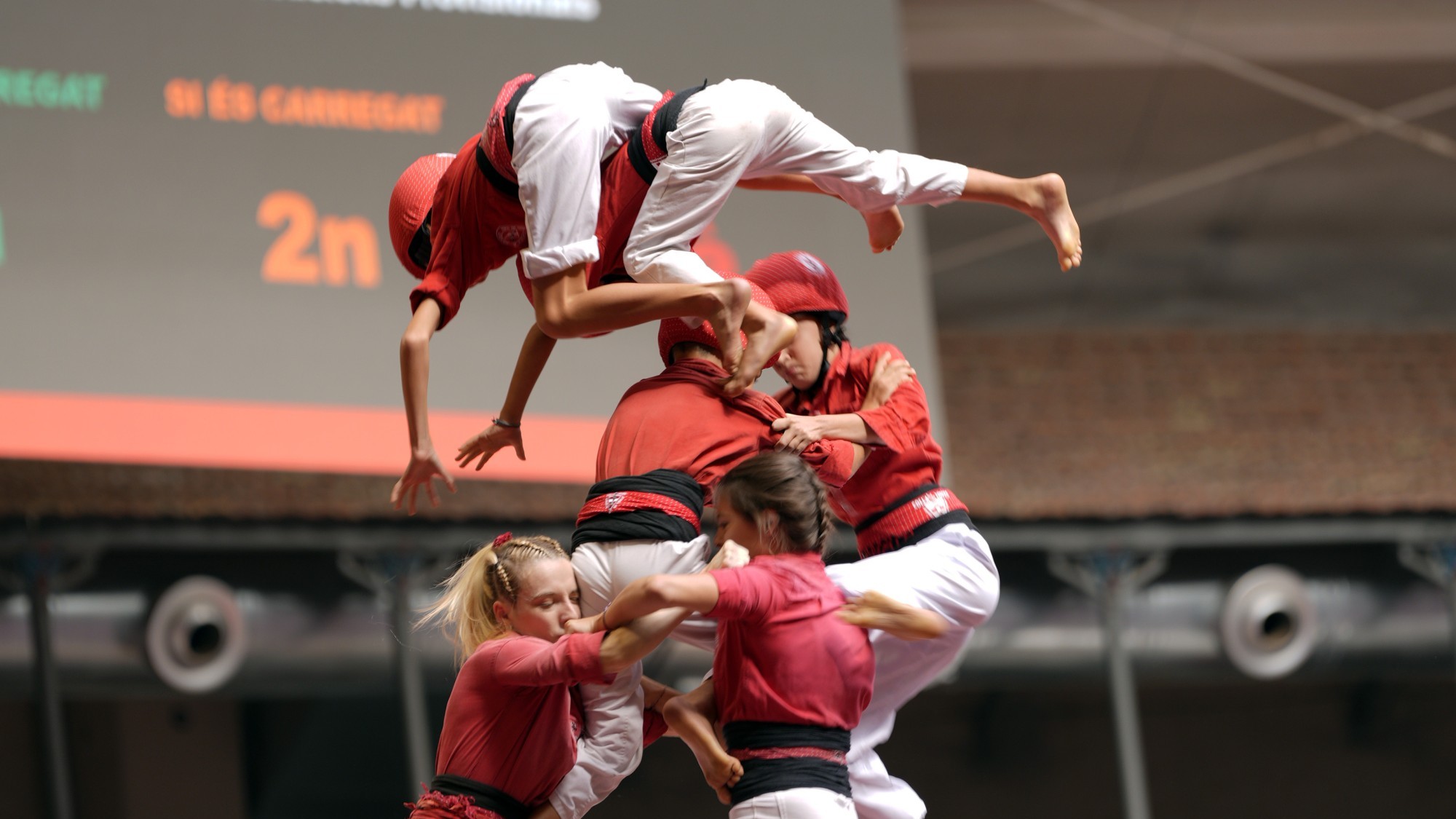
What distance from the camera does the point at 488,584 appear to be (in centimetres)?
274

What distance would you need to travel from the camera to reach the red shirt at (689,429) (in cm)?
266

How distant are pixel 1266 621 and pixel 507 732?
4742 mm

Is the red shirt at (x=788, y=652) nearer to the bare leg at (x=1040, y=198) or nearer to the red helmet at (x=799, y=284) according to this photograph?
the red helmet at (x=799, y=284)

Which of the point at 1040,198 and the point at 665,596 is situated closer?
the point at 665,596

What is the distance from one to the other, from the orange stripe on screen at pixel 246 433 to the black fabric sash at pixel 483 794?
108 inches

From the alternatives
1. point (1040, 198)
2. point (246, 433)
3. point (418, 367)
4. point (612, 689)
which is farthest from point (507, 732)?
point (246, 433)

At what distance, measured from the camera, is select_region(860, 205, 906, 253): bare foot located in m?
2.93

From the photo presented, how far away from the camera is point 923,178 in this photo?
285cm

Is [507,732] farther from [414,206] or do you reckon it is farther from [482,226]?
[414,206]

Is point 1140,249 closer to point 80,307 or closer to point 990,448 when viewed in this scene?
point 990,448

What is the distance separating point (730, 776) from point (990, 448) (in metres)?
7.27

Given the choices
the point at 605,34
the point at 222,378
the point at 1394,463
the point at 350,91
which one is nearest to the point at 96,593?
the point at 222,378

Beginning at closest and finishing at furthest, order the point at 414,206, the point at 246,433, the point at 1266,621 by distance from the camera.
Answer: the point at 414,206, the point at 246,433, the point at 1266,621

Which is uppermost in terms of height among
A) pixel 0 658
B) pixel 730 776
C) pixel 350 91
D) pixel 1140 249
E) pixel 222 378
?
pixel 1140 249
